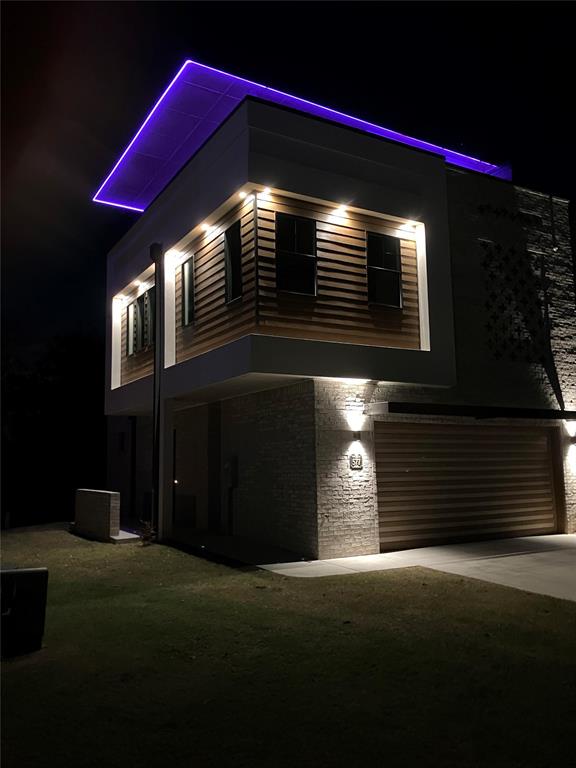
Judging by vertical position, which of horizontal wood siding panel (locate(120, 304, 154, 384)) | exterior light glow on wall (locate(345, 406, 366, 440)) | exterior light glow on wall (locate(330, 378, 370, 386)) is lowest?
exterior light glow on wall (locate(345, 406, 366, 440))

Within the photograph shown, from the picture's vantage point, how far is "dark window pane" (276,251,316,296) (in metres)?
10.8

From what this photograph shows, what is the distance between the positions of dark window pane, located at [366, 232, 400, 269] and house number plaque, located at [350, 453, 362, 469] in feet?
11.6

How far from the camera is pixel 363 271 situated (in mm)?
11609

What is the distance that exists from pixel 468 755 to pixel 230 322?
Result: 28.7 feet

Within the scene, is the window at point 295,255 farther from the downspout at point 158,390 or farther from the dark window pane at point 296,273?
the downspout at point 158,390

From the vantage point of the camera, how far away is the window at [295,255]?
10.8 m

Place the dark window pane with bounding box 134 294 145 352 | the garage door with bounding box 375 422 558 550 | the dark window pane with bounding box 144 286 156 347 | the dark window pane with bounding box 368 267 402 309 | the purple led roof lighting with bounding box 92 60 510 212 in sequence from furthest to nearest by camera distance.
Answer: the dark window pane with bounding box 134 294 145 352
the dark window pane with bounding box 144 286 156 347
the purple led roof lighting with bounding box 92 60 510 212
the garage door with bounding box 375 422 558 550
the dark window pane with bounding box 368 267 402 309

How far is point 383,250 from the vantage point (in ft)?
39.3

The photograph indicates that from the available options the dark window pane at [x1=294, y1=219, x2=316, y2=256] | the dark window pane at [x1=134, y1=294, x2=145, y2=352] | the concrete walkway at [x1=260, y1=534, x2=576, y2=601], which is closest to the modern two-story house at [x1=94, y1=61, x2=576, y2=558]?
the dark window pane at [x1=294, y1=219, x2=316, y2=256]

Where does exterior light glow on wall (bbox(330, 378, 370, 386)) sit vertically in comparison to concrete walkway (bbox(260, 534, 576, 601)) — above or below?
above

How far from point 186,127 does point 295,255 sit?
19.5 ft

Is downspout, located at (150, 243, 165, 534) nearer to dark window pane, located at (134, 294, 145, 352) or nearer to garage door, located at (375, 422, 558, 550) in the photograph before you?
dark window pane, located at (134, 294, 145, 352)

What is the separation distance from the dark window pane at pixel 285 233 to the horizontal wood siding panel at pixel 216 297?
1.51 feet

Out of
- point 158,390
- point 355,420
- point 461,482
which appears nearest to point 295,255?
point 355,420
